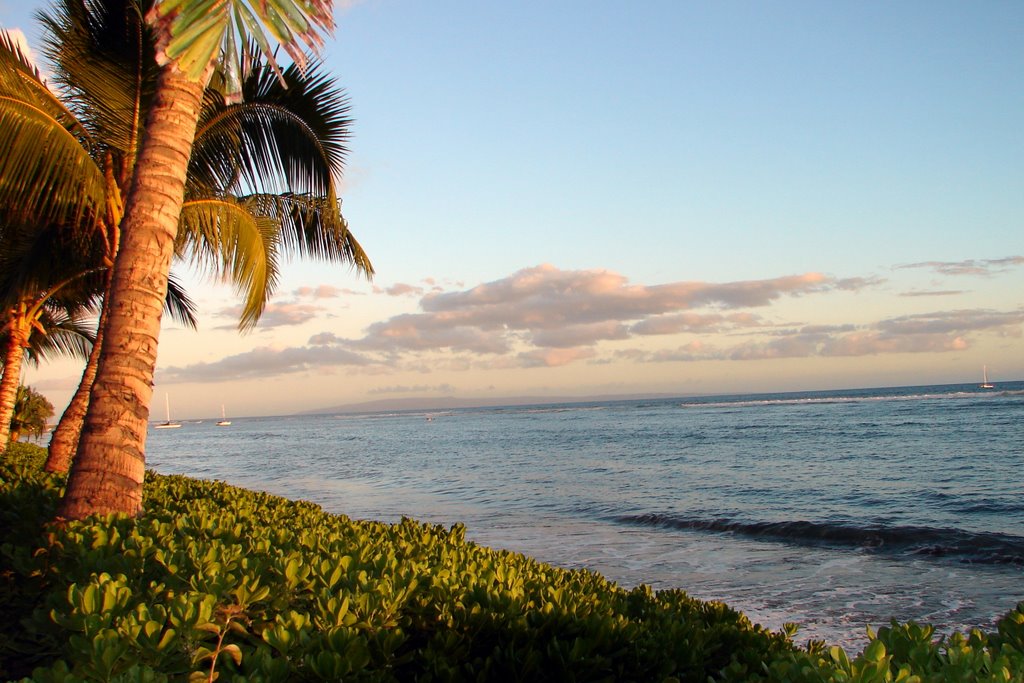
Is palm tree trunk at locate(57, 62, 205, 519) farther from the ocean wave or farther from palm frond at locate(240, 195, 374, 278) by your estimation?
the ocean wave

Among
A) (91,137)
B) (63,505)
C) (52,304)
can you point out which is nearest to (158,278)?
(63,505)

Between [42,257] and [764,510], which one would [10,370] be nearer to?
[42,257]

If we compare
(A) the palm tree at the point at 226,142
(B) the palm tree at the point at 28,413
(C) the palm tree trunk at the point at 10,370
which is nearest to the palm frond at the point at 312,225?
(A) the palm tree at the point at 226,142

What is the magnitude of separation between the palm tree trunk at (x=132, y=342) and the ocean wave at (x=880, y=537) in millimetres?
11830

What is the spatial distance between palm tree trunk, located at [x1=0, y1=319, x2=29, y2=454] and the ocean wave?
12.3 meters

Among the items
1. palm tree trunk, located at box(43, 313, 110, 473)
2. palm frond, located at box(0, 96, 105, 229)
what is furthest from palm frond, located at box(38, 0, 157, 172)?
palm tree trunk, located at box(43, 313, 110, 473)

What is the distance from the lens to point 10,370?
44.7ft

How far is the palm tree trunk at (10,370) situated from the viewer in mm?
13388

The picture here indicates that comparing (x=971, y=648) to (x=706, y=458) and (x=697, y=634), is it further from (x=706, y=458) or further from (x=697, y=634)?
(x=706, y=458)

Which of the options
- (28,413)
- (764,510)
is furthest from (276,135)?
(28,413)

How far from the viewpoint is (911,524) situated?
14203 millimetres

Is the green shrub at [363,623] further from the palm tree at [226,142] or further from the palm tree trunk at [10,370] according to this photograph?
the palm tree trunk at [10,370]

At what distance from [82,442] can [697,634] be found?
4.16 meters

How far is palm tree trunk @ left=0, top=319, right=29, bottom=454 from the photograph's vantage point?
43.9 feet
